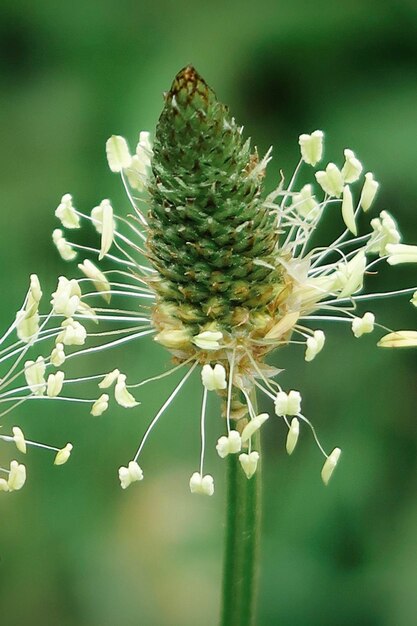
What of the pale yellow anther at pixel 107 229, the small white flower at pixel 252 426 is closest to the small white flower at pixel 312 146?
the pale yellow anther at pixel 107 229

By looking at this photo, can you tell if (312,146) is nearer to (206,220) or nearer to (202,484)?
(206,220)

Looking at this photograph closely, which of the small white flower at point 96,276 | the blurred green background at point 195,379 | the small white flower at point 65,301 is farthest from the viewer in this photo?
the blurred green background at point 195,379

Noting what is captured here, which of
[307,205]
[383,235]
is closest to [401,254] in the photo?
[383,235]

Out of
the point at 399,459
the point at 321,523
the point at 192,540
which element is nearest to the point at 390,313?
the point at 399,459

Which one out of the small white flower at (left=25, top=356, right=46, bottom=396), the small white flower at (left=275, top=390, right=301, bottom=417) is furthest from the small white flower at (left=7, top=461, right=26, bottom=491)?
the small white flower at (left=275, top=390, right=301, bottom=417)

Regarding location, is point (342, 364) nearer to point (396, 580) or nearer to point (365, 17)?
point (396, 580)

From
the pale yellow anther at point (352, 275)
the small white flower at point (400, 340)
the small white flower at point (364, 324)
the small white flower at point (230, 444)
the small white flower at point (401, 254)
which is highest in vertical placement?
the small white flower at point (401, 254)

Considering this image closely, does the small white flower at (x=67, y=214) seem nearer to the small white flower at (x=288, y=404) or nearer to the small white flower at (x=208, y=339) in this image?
the small white flower at (x=208, y=339)
